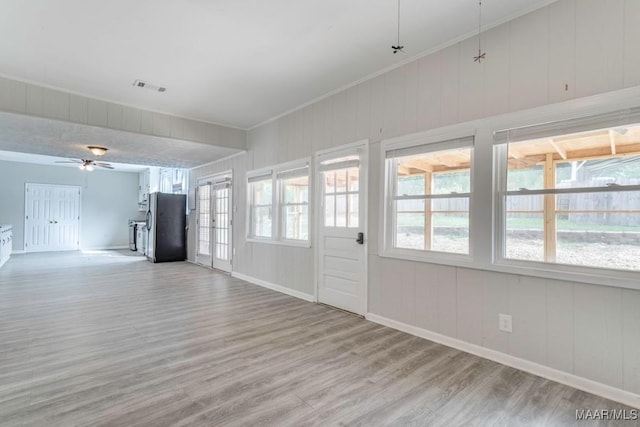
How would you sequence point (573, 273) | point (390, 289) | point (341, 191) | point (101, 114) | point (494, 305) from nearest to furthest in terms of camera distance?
1. point (573, 273)
2. point (494, 305)
3. point (390, 289)
4. point (341, 191)
5. point (101, 114)

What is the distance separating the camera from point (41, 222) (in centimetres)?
970

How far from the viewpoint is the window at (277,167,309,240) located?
15.2 feet

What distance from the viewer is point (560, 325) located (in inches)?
90.1

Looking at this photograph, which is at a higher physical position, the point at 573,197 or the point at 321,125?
the point at 321,125

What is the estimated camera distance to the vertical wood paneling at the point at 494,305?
2558mm

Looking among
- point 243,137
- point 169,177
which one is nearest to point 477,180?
point 243,137

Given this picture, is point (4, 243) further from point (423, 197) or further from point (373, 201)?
point (423, 197)

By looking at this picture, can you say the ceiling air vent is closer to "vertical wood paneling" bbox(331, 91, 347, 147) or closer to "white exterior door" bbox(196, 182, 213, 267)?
"vertical wood paneling" bbox(331, 91, 347, 147)

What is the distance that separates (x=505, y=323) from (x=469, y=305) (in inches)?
11.8

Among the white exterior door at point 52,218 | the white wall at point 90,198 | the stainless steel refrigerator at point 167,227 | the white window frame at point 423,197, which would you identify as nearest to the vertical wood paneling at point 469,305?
the white window frame at point 423,197

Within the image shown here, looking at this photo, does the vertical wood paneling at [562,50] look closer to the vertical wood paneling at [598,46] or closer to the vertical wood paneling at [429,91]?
the vertical wood paneling at [598,46]

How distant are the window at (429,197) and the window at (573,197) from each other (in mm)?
353

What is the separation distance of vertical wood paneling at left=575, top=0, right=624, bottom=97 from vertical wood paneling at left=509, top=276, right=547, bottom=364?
146 cm

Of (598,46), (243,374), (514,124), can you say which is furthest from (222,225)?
(598,46)
